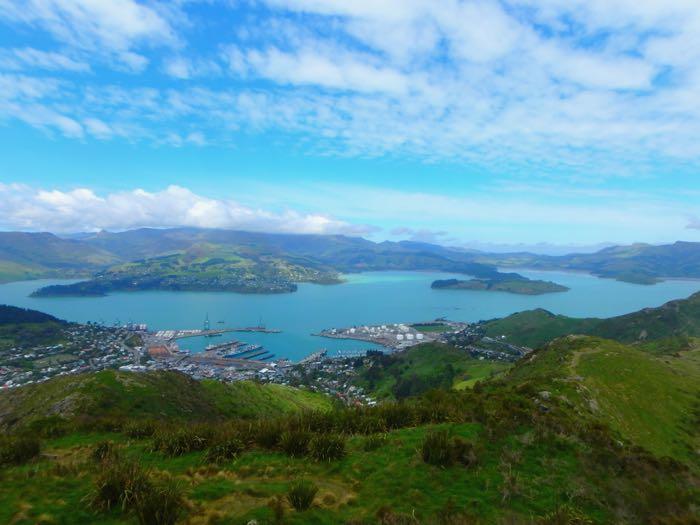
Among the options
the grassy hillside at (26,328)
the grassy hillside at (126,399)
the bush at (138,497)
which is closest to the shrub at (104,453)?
the bush at (138,497)

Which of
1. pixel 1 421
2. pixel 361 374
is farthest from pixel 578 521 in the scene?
pixel 361 374

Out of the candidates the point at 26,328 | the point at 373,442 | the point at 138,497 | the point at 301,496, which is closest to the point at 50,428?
the point at 138,497

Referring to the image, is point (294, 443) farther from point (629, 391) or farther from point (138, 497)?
point (629, 391)

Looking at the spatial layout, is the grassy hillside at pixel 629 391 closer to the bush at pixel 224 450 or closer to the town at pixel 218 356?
the bush at pixel 224 450

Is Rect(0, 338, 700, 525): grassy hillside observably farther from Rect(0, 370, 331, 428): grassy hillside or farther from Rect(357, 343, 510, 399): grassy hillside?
Rect(357, 343, 510, 399): grassy hillside

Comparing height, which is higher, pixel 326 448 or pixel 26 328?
pixel 326 448
